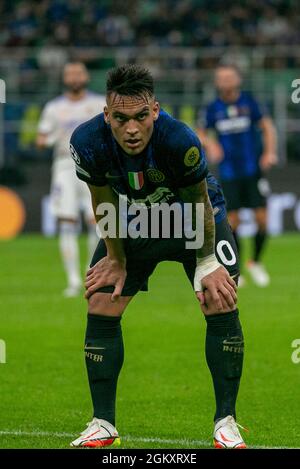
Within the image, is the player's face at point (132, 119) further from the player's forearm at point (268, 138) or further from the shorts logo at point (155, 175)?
the player's forearm at point (268, 138)

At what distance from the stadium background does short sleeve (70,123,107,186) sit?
1.45m

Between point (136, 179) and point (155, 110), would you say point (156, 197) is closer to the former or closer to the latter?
point (136, 179)

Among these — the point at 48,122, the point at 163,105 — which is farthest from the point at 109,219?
the point at 163,105

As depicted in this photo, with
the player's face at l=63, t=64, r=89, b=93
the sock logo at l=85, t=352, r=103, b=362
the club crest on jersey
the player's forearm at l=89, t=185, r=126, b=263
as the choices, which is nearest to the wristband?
the player's forearm at l=89, t=185, r=126, b=263

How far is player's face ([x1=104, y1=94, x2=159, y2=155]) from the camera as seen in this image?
5457 mm

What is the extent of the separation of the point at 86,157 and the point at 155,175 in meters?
0.37

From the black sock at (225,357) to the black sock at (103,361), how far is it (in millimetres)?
538

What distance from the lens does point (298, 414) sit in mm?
6898

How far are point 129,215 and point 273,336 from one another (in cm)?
441

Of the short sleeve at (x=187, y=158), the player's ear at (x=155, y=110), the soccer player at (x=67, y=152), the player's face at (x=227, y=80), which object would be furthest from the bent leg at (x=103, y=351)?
the player's face at (x=227, y=80)

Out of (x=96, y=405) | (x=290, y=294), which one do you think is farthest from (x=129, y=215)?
(x=290, y=294)

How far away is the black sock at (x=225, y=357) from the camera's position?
19.3 ft

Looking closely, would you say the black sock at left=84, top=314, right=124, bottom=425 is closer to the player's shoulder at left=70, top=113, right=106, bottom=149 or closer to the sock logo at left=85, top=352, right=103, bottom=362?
the sock logo at left=85, top=352, right=103, bottom=362
